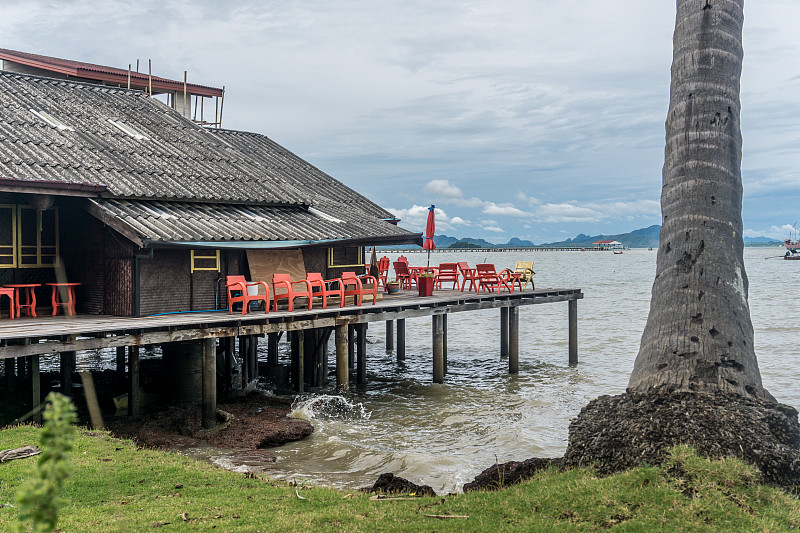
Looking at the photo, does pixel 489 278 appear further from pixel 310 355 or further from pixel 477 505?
pixel 477 505

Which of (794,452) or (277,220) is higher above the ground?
(277,220)

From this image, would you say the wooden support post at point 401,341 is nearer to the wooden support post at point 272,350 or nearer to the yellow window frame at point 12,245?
the wooden support post at point 272,350

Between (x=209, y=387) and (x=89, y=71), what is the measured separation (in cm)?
1986

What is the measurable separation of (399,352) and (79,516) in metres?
20.7

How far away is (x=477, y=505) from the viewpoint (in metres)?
7.59

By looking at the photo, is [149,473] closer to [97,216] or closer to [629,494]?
[629,494]

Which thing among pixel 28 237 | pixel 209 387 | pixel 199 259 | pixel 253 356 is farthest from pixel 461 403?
pixel 28 237

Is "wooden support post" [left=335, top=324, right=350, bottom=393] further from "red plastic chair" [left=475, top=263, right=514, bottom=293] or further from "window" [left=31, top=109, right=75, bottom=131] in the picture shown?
"window" [left=31, top=109, right=75, bottom=131]

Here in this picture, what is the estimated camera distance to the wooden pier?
1266 centimetres

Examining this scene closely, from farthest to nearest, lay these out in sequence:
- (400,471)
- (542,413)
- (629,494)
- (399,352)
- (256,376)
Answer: (399,352) < (256,376) < (542,413) < (400,471) < (629,494)

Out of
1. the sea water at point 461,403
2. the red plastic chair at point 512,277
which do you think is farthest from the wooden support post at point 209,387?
the red plastic chair at point 512,277

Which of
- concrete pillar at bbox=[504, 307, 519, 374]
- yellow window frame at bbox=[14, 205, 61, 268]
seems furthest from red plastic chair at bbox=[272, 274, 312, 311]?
concrete pillar at bbox=[504, 307, 519, 374]

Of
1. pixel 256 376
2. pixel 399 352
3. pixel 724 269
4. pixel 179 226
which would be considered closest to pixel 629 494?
pixel 724 269

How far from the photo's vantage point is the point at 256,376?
70.1 ft
